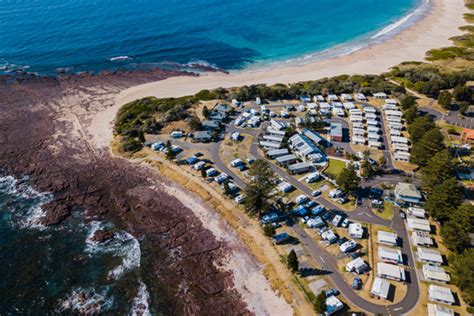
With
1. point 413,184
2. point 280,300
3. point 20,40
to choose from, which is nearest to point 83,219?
point 280,300

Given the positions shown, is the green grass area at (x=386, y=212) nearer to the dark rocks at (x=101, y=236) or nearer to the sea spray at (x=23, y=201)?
the dark rocks at (x=101, y=236)

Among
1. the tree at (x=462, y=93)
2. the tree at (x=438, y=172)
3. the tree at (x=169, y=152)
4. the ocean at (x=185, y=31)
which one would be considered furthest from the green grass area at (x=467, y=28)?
the tree at (x=169, y=152)

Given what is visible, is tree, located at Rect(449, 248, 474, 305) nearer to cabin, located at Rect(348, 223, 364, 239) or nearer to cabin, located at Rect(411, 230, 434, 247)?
cabin, located at Rect(411, 230, 434, 247)

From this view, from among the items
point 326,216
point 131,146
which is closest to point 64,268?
point 131,146

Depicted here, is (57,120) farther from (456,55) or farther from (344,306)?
(456,55)

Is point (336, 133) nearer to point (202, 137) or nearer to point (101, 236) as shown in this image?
point (202, 137)
